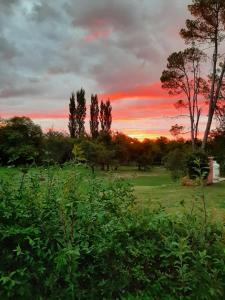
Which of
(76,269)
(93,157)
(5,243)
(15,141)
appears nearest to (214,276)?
(76,269)

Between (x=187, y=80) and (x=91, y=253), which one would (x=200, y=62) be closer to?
(x=187, y=80)

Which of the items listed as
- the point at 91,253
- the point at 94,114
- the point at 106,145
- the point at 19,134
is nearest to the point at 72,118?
the point at 94,114

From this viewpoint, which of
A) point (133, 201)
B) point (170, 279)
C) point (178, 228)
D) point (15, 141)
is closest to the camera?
point (170, 279)

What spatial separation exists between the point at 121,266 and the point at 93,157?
46590 mm

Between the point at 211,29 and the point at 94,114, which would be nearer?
the point at 211,29

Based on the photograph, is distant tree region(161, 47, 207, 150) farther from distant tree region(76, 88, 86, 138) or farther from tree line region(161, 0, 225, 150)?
distant tree region(76, 88, 86, 138)

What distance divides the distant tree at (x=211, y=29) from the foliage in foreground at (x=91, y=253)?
28.4 m

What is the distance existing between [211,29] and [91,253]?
3091 centimetres

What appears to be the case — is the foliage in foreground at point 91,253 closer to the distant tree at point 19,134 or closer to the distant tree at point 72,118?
the distant tree at point 19,134

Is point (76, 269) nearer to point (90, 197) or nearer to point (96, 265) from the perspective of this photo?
point (96, 265)

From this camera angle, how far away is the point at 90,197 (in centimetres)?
388

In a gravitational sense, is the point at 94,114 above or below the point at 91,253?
above

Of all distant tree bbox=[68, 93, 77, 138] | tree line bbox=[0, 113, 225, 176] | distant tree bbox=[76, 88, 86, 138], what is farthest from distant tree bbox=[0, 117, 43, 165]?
distant tree bbox=[76, 88, 86, 138]

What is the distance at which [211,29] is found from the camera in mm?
32250
